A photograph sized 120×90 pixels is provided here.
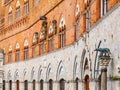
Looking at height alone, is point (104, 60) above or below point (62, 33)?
below

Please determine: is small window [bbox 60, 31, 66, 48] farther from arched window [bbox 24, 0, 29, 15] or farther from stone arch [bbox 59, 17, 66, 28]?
arched window [bbox 24, 0, 29, 15]

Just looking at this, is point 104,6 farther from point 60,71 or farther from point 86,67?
point 60,71

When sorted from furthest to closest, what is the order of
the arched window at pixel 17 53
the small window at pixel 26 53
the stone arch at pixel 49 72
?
the arched window at pixel 17 53 → the small window at pixel 26 53 → the stone arch at pixel 49 72

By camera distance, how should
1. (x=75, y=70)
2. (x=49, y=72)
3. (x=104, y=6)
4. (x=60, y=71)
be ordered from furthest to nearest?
(x=49, y=72), (x=60, y=71), (x=75, y=70), (x=104, y=6)

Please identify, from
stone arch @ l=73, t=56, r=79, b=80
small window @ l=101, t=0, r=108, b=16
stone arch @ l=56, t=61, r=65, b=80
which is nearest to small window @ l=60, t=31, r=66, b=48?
stone arch @ l=56, t=61, r=65, b=80

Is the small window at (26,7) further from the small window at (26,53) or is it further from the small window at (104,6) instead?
the small window at (104,6)

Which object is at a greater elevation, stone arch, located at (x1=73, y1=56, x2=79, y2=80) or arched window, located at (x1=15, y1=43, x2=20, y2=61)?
arched window, located at (x1=15, y1=43, x2=20, y2=61)

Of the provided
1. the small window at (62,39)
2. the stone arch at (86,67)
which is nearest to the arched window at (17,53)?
the small window at (62,39)

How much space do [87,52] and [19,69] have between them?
60.5 feet

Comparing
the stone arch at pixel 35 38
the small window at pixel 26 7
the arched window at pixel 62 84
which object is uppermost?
the small window at pixel 26 7

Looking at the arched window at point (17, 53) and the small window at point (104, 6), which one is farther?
the arched window at point (17, 53)

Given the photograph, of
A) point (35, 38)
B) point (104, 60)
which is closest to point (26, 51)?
point (35, 38)

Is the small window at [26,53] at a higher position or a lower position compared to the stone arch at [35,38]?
lower

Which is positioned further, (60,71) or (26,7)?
(26,7)
